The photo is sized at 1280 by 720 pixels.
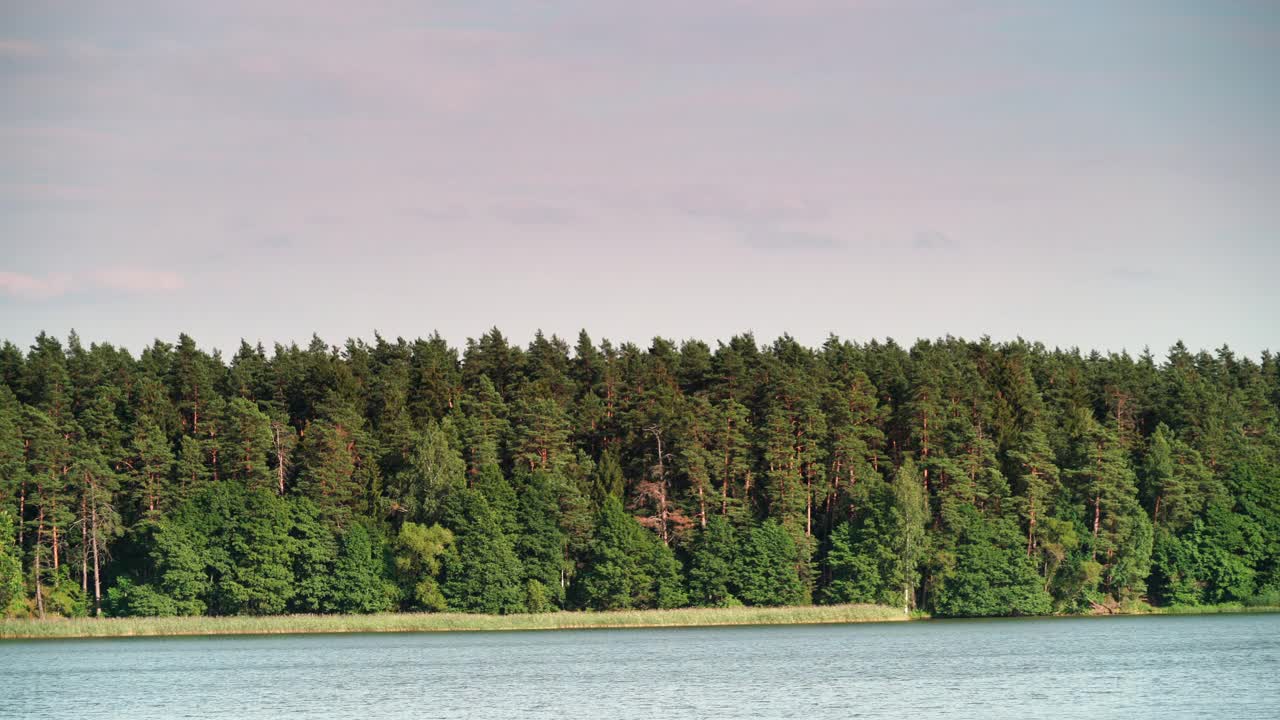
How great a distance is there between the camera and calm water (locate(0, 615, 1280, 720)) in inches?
2013

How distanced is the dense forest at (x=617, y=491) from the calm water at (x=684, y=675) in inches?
573

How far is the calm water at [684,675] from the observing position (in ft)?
168

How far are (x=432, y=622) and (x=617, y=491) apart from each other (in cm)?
2206

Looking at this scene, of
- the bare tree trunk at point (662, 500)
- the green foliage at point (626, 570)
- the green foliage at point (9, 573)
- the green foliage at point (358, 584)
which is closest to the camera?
the green foliage at point (9, 573)

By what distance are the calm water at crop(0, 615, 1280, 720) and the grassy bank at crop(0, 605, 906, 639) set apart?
445 cm

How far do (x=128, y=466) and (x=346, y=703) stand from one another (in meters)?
69.0

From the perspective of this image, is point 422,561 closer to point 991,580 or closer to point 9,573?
point 9,573

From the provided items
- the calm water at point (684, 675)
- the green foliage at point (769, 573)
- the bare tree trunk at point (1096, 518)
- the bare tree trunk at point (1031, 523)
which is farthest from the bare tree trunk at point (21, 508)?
the bare tree trunk at point (1096, 518)

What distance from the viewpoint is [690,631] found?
10025 centimetres

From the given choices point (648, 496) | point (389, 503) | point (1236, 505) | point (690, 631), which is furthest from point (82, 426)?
point (1236, 505)

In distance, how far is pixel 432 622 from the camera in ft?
339

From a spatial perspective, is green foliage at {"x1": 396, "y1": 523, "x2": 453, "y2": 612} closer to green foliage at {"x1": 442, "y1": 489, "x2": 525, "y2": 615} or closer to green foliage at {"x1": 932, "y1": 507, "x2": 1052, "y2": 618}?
green foliage at {"x1": 442, "y1": 489, "x2": 525, "y2": 615}

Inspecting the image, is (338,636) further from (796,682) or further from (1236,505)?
(1236,505)

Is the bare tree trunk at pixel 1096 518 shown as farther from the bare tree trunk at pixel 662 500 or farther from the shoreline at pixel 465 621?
the bare tree trunk at pixel 662 500
